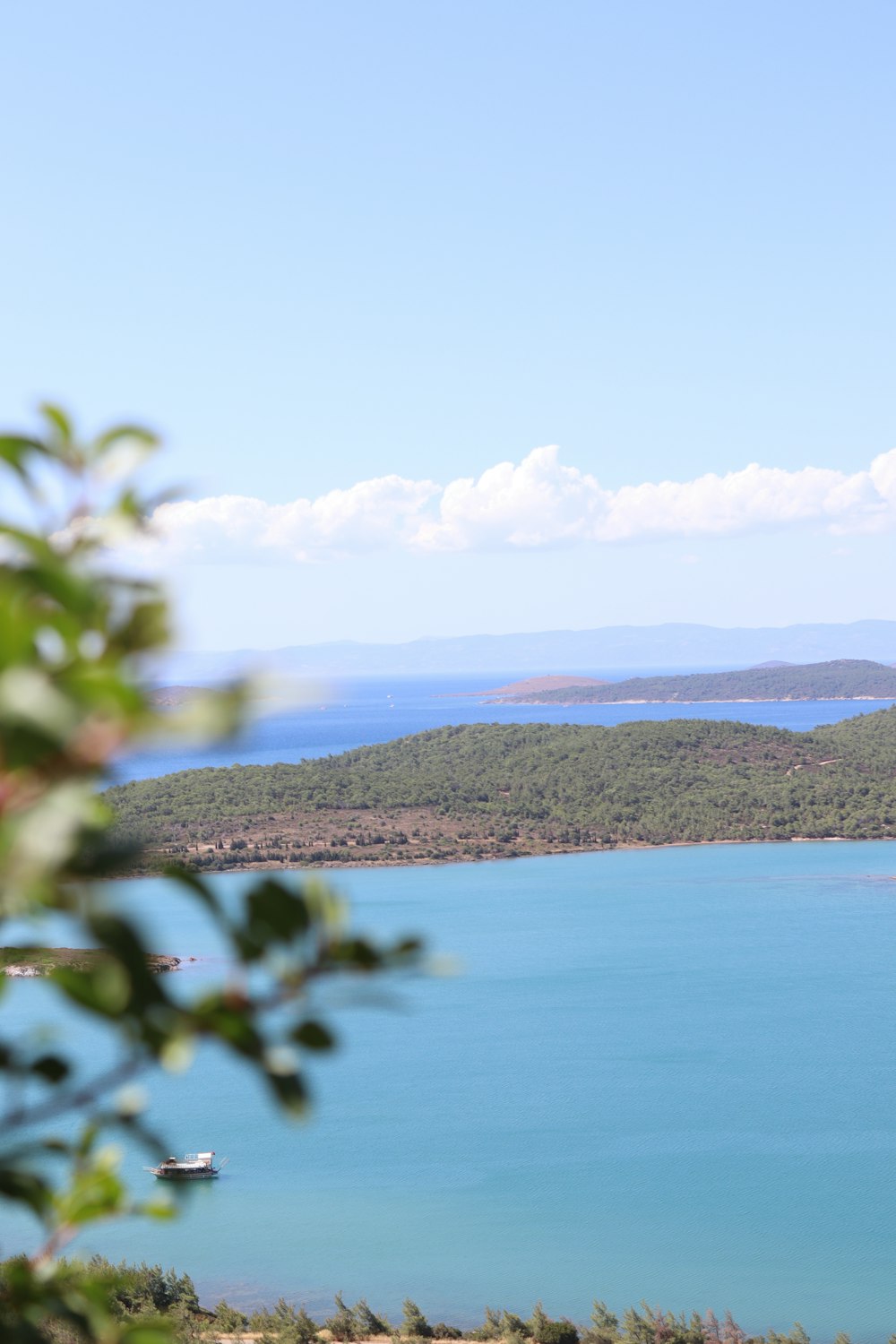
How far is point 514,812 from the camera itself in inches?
1869

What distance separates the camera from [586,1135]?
20.7 metres

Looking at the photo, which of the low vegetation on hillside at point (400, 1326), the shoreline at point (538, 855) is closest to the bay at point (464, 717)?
the shoreline at point (538, 855)

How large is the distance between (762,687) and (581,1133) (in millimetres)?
103283

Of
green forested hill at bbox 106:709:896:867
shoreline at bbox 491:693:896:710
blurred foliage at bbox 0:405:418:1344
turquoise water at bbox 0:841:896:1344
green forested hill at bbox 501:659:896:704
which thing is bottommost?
turquoise water at bbox 0:841:896:1344

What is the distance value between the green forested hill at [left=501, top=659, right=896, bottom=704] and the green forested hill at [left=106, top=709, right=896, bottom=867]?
62.6 meters

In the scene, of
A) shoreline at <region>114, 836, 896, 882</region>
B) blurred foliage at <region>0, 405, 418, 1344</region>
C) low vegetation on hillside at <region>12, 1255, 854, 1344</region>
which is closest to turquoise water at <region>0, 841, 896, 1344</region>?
low vegetation on hillside at <region>12, 1255, 854, 1344</region>

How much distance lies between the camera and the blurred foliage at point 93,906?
0.40 m

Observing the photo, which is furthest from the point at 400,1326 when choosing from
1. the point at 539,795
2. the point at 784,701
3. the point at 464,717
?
the point at 784,701

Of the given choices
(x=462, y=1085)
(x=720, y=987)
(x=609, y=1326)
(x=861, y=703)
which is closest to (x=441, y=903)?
(x=720, y=987)

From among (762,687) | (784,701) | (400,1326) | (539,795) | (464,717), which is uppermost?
(762,687)

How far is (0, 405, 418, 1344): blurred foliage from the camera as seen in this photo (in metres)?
0.40

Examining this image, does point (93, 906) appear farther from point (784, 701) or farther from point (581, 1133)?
point (784, 701)

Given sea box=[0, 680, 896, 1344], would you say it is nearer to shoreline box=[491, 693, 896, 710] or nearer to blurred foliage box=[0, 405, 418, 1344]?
blurred foliage box=[0, 405, 418, 1344]

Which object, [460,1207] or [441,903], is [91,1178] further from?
[441,903]
